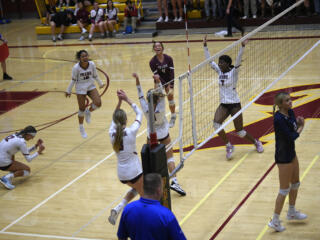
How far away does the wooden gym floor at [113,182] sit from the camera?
7.34m

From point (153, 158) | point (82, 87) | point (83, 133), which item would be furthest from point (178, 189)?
point (82, 87)

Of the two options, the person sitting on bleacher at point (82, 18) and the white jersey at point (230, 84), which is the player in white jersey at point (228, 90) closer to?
the white jersey at point (230, 84)

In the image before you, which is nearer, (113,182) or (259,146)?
(113,182)

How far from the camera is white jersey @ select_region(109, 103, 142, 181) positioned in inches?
273

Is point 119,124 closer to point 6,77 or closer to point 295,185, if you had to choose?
point 295,185

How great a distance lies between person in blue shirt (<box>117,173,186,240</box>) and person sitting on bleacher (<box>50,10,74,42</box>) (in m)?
19.8

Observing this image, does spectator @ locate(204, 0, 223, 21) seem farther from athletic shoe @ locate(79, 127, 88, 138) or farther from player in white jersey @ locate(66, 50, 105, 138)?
athletic shoe @ locate(79, 127, 88, 138)

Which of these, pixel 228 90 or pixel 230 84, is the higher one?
pixel 230 84

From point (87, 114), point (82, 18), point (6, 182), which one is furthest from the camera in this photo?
point (82, 18)

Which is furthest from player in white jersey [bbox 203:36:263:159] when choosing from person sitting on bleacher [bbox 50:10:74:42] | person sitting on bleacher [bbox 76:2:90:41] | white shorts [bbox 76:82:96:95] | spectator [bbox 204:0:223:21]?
person sitting on bleacher [bbox 50:10:74:42]

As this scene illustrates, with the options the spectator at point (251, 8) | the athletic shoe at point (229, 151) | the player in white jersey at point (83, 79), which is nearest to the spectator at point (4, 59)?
the player in white jersey at point (83, 79)

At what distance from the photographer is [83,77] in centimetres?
1094

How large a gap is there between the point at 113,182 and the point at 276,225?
3.17 m

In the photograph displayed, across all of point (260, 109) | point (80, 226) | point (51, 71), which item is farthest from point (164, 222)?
point (51, 71)
